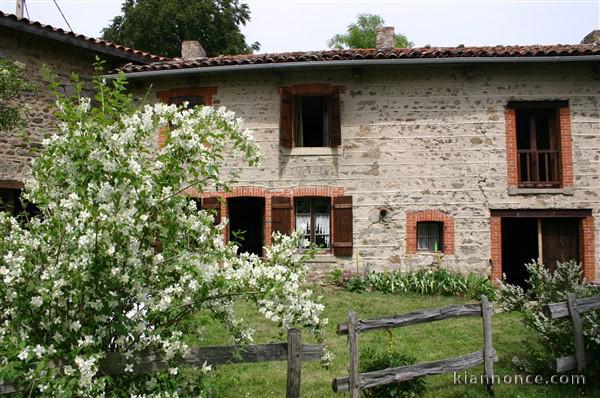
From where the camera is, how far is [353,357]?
4973 millimetres

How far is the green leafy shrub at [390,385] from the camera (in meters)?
5.24

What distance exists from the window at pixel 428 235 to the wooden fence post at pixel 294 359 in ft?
27.6

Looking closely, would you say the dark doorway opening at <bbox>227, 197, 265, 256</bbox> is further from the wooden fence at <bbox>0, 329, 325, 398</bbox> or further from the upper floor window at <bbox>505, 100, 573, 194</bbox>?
the wooden fence at <bbox>0, 329, 325, 398</bbox>

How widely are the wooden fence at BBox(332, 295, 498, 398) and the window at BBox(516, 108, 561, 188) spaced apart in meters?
7.39

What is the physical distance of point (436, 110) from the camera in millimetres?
12195

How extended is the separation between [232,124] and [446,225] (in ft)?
30.3

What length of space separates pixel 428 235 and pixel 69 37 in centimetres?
1014

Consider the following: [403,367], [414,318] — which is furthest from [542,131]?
[403,367]

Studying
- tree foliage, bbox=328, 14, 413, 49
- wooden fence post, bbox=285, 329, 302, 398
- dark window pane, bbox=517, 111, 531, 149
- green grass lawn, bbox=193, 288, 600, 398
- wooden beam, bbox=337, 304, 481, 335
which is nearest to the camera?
wooden fence post, bbox=285, 329, 302, 398

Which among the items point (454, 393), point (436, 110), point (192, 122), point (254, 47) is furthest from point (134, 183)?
point (254, 47)

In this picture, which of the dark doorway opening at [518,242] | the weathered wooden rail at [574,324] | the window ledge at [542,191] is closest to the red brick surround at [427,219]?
the window ledge at [542,191]

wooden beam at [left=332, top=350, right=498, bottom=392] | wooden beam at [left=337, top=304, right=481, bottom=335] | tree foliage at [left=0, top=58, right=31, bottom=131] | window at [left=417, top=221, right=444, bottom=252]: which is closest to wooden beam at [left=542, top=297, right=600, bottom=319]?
wooden beam at [left=337, top=304, right=481, bottom=335]

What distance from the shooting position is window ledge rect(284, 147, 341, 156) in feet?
40.5

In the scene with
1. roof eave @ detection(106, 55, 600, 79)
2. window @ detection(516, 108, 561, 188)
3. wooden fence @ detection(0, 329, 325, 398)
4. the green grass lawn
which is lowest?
the green grass lawn
